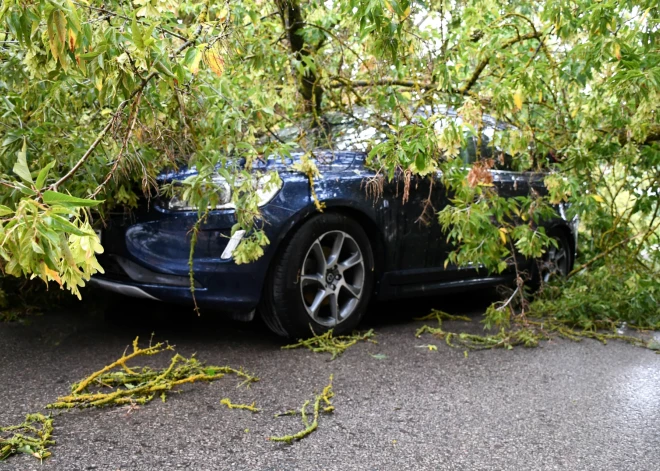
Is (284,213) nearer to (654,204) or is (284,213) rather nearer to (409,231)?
(409,231)

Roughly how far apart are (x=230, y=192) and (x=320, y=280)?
2.53 feet

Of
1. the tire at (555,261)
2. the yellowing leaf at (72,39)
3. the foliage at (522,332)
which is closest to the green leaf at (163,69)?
the yellowing leaf at (72,39)

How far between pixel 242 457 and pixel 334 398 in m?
0.77

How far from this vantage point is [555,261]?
5.88 metres

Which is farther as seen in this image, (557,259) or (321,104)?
(557,259)

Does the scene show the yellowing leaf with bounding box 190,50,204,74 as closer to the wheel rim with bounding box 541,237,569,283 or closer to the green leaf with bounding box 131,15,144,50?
the green leaf with bounding box 131,15,144,50

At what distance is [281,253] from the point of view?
385 centimetres

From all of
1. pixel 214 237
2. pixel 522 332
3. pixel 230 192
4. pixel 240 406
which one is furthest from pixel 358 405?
pixel 522 332

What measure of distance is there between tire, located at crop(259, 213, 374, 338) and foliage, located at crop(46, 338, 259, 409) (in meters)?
0.54

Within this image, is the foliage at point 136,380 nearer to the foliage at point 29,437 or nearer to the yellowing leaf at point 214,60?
the foliage at point 29,437

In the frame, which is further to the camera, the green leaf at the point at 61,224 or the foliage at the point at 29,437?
the foliage at the point at 29,437

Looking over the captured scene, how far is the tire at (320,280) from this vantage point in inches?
152

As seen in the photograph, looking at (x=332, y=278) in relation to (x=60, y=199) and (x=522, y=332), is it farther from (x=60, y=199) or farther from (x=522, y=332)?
(x=60, y=199)

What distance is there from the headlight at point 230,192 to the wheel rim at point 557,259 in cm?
290
